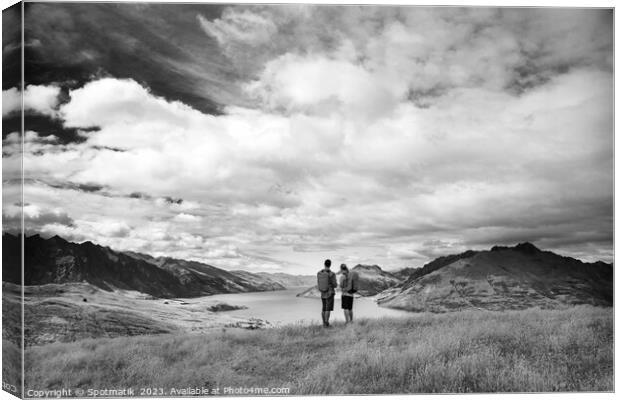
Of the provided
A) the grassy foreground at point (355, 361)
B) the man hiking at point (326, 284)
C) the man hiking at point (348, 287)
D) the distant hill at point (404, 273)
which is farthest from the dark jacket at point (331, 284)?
the distant hill at point (404, 273)

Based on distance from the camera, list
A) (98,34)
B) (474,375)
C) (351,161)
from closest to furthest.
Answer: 1. (474,375)
2. (98,34)
3. (351,161)

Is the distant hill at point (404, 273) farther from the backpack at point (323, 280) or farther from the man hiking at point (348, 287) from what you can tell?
the backpack at point (323, 280)

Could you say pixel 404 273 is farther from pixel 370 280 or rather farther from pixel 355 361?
pixel 355 361

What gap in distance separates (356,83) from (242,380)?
7662 mm

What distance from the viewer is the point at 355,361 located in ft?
39.0

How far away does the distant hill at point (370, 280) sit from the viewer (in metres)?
13.8

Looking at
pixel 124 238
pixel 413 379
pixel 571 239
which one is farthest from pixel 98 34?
pixel 571 239

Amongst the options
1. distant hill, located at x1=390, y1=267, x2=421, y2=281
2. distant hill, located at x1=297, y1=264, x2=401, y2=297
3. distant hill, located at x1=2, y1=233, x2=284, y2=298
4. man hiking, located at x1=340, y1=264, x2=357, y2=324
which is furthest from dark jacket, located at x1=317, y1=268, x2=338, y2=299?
distant hill, located at x1=390, y1=267, x2=421, y2=281

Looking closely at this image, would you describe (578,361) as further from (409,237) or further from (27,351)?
(27,351)

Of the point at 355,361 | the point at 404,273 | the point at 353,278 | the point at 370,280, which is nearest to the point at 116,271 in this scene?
the point at 353,278

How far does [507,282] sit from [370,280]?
3831 mm

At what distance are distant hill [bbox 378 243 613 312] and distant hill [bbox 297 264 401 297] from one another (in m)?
0.43

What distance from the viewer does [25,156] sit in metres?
11.9

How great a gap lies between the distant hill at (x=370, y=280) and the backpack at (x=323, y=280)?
1.58 feet
